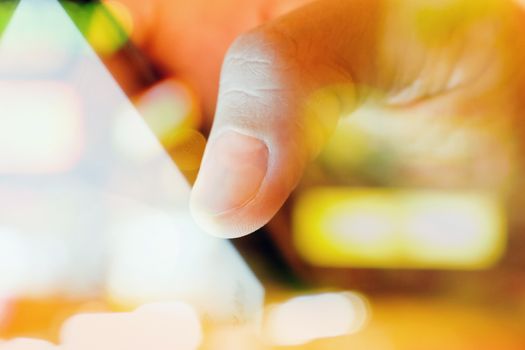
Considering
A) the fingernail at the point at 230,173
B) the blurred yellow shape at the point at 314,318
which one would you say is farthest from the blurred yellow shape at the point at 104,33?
the blurred yellow shape at the point at 314,318

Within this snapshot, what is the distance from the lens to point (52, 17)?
35 centimetres

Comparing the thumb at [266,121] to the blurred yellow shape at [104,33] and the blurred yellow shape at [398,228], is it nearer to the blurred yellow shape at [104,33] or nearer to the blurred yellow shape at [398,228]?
the blurred yellow shape at [104,33]

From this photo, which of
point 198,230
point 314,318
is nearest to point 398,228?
point 314,318

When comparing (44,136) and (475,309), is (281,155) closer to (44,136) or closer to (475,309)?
(44,136)

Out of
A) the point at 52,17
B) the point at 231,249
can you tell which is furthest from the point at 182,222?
the point at 52,17

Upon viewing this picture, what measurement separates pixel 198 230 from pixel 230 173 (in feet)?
0.33

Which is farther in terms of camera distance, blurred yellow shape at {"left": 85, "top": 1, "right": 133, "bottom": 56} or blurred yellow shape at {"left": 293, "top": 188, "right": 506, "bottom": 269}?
blurred yellow shape at {"left": 293, "top": 188, "right": 506, "bottom": 269}

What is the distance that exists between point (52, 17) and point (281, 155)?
0.52 feet

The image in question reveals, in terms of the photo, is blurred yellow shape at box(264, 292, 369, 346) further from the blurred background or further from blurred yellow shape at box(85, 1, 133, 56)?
blurred yellow shape at box(85, 1, 133, 56)

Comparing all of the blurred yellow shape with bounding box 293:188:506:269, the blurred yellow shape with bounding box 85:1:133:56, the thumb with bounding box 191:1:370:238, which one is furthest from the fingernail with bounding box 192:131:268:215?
the blurred yellow shape with bounding box 293:188:506:269

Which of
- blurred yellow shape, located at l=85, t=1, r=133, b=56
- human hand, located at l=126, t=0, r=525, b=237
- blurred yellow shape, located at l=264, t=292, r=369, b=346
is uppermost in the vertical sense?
blurred yellow shape, located at l=85, t=1, r=133, b=56

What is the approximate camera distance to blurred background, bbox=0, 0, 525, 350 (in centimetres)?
36

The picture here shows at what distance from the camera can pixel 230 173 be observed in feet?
0.98

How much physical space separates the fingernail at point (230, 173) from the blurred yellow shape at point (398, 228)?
30 centimetres
